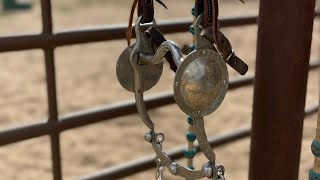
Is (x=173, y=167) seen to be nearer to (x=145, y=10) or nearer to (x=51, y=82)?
(x=145, y=10)

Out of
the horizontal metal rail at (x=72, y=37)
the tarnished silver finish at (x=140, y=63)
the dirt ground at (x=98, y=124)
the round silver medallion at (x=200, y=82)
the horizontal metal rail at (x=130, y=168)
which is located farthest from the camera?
the dirt ground at (x=98, y=124)

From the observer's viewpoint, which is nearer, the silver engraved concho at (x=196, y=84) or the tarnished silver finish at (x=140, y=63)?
the silver engraved concho at (x=196, y=84)

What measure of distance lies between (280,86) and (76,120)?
67cm

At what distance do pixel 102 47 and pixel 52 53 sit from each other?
401 centimetres

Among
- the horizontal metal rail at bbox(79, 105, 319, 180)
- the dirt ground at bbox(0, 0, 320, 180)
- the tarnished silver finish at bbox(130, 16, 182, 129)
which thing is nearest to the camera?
the tarnished silver finish at bbox(130, 16, 182, 129)

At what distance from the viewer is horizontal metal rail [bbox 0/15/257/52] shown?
131 cm

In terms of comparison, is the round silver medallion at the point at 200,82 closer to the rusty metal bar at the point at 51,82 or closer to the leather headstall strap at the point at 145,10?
the leather headstall strap at the point at 145,10

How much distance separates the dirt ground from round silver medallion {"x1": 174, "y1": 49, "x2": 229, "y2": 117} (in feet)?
2.72

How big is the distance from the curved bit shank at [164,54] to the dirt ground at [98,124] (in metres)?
0.72

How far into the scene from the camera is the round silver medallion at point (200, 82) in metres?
0.80

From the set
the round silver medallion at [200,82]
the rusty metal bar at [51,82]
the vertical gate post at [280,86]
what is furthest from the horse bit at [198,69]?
the rusty metal bar at [51,82]

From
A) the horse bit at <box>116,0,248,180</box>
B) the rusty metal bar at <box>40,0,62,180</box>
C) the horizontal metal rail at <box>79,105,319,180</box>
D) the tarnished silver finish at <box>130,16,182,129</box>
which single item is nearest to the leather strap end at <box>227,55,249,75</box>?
the horse bit at <box>116,0,248,180</box>

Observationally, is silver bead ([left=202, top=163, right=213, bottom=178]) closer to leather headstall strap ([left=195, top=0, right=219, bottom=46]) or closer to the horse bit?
the horse bit

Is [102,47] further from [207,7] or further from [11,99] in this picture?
[207,7]
